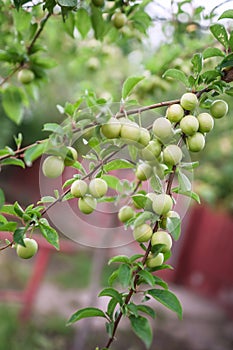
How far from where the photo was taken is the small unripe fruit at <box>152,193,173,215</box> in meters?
0.54

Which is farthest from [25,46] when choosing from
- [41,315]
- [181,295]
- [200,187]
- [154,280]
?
[181,295]

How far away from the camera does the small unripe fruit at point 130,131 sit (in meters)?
0.53

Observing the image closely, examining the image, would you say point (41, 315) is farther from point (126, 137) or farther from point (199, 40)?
point (126, 137)

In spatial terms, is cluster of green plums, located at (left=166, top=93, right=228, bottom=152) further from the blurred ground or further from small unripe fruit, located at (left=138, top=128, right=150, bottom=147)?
the blurred ground

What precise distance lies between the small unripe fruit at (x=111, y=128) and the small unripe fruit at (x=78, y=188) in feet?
0.22

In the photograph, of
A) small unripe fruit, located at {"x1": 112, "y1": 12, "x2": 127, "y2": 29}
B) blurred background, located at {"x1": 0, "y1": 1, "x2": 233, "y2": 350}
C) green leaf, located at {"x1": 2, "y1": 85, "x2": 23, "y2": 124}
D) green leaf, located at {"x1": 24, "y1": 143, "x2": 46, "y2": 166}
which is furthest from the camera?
blurred background, located at {"x1": 0, "y1": 1, "x2": 233, "y2": 350}

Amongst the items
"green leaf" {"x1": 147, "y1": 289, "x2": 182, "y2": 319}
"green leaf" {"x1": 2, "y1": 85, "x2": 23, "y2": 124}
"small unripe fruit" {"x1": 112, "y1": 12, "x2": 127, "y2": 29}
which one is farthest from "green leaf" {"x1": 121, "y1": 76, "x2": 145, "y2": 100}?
"green leaf" {"x1": 2, "y1": 85, "x2": 23, "y2": 124}

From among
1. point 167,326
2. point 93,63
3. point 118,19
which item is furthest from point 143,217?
A: point 167,326

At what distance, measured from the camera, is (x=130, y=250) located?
4.29 metres

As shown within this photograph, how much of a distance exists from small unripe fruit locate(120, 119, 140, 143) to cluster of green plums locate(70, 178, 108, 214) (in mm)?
63

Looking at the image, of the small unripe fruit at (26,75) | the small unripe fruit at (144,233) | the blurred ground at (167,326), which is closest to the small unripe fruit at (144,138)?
the small unripe fruit at (144,233)

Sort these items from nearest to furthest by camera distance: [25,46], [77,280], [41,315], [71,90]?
1. [25,46]
2. [41,315]
3. [77,280]
4. [71,90]

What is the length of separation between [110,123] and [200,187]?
3753 mm

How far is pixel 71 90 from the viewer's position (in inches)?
181
